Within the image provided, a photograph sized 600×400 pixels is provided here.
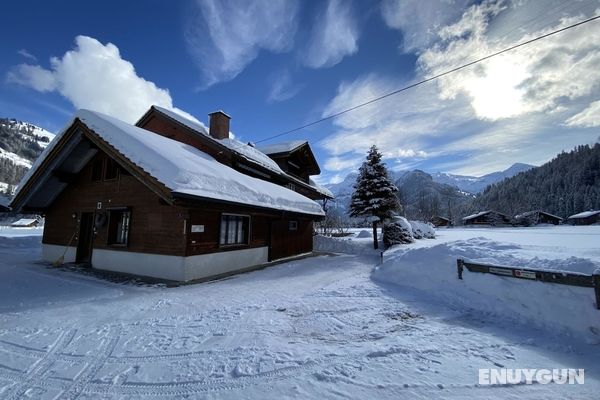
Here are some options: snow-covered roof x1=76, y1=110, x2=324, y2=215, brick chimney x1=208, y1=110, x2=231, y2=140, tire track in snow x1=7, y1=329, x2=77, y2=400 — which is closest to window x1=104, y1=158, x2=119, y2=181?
snow-covered roof x1=76, y1=110, x2=324, y2=215

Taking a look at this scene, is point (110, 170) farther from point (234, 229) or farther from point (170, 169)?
point (234, 229)

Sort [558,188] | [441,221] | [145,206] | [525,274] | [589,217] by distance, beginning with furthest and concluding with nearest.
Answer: [558,188] < [441,221] < [589,217] < [145,206] < [525,274]

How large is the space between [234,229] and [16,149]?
224279mm

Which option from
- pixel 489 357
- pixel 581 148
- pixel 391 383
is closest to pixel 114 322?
pixel 391 383

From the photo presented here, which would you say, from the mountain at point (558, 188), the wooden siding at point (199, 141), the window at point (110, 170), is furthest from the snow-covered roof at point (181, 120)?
the mountain at point (558, 188)

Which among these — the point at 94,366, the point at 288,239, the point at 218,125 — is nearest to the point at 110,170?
the point at 218,125

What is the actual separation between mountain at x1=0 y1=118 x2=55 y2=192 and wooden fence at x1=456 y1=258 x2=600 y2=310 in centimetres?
16221

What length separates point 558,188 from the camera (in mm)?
81125

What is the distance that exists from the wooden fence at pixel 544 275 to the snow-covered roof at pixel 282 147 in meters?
16.9

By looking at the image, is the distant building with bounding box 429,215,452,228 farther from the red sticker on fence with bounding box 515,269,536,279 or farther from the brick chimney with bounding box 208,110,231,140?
the red sticker on fence with bounding box 515,269,536,279

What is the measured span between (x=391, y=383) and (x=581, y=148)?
13414cm

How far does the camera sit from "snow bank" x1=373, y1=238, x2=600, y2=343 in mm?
4730

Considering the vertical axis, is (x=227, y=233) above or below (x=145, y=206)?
below

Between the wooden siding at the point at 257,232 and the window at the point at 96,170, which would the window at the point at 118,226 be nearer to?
the window at the point at 96,170
